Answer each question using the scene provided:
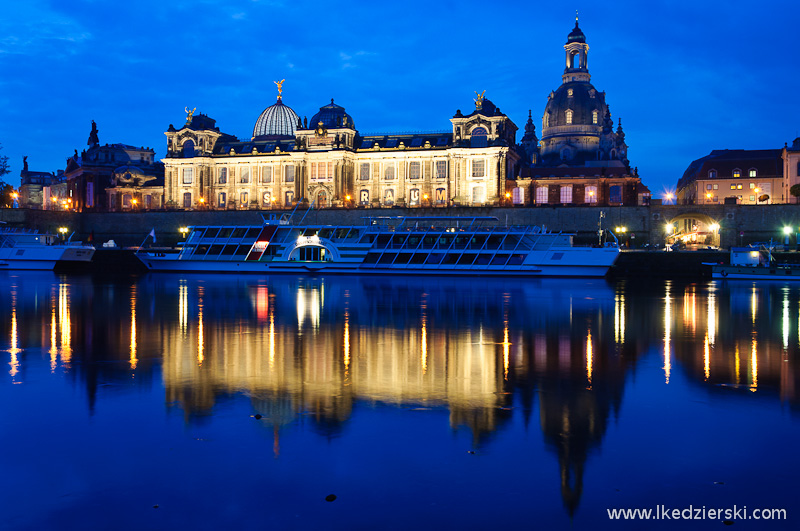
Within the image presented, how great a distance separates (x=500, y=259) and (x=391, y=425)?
47.9 m

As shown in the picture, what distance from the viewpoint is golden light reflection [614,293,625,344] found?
19984 mm

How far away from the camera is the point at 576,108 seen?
119 m

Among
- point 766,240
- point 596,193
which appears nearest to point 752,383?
point 766,240

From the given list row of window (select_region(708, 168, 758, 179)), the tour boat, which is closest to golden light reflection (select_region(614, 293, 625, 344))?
the tour boat

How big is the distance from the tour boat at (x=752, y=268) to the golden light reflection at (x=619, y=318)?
2205 cm

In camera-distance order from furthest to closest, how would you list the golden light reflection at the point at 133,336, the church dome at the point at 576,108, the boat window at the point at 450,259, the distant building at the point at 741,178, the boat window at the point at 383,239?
the church dome at the point at 576,108, the distant building at the point at 741,178, the boat window at the point at 383,239, the boat window at the point at 450,259, the golden light reflection at the point at 133,336

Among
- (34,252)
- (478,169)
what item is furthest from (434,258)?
(34,252)

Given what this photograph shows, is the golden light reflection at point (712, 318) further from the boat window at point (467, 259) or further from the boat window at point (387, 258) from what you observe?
the boat window at point (387, 258)

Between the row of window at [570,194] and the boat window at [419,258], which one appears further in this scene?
the row of window at [570,194]

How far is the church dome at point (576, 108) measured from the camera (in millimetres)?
118500

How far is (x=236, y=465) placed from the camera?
27.8ft

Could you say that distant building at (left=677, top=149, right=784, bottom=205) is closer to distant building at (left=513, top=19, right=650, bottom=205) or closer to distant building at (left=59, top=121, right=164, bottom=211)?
distant building at (left=513, top=19, right=650, bottom=205)

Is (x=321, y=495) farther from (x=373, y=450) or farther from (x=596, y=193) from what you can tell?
(x=596, y=193)

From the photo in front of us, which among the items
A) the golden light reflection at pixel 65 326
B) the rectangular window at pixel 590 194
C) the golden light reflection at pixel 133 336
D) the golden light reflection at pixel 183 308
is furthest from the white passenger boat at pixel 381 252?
the rectangular window at pixel 590 194
